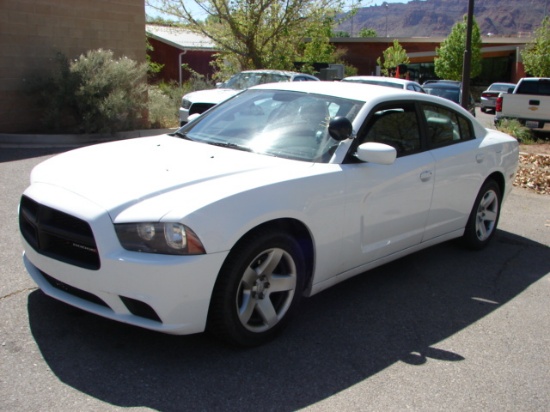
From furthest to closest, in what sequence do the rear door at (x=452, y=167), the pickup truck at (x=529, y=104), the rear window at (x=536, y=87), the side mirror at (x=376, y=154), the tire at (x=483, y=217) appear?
the rear window at (x=536, y=87) < the pickup truck at (x=529, y=104) < the tire at (x=483, y=217) < the rear door at (x=452, y=167) < the side mirror at (x=376, y=154)

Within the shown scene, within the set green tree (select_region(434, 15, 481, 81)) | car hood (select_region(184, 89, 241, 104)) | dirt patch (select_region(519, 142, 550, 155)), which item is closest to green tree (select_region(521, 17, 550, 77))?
green tree (select_region(434, 15, 481, 81))

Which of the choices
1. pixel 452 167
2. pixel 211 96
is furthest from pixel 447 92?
pixel 452 167

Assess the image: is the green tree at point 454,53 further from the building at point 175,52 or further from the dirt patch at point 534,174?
the dirt patch at point 534,174

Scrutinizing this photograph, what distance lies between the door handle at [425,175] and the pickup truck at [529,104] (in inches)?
574

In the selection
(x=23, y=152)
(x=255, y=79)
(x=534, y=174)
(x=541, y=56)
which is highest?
(x=541, y=56)

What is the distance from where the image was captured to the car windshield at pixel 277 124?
15.1 feet

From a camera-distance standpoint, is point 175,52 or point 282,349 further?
point 175,52

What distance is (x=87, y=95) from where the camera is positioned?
1249 centimetres

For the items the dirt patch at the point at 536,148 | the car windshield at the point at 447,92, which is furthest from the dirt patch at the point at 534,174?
the car windshield at the point at 447,92

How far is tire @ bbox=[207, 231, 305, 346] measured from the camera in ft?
12.1

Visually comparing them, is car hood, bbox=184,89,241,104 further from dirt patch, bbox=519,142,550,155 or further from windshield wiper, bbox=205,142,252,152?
windshield wiper, bbox=205,142,252,152

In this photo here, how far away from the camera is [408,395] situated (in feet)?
11.8

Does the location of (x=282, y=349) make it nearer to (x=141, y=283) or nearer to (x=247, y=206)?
(x=247, y=206)

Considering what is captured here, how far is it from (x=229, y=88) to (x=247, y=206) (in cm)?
1088
